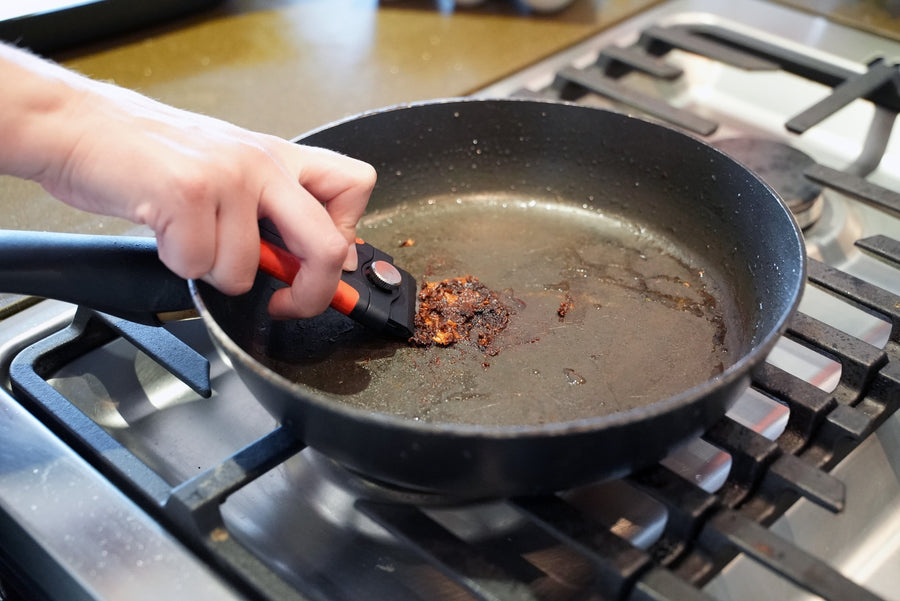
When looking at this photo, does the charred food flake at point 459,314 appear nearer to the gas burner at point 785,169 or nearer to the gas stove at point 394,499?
the gas stove at point 394,499

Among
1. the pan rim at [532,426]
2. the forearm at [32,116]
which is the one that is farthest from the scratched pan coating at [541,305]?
the forearm at [32,116]

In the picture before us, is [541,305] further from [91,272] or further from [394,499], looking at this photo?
[91,272]

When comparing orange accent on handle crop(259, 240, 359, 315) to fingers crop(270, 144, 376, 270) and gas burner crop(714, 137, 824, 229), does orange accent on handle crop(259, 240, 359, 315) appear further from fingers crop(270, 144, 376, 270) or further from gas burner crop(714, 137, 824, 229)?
gas burner crop(714, 137, 824, 229)

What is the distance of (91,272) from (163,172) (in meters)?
0.12

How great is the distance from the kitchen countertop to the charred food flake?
32cm

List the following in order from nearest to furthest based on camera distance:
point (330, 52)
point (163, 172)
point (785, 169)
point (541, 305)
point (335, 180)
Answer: point (163, 172)
point (335, 180)
point (541, 305)
point (785, 169)
point (330, 52)

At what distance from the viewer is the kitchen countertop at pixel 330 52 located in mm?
957

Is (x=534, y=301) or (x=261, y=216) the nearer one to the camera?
(x=261, y=216)

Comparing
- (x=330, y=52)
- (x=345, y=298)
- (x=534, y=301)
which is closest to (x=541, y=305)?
(x=534, y=301)

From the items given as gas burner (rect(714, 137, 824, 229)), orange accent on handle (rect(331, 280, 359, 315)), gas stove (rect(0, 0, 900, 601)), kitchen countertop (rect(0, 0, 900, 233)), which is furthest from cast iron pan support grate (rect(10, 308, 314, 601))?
gas burner (rect(714, 137, 824, 229))

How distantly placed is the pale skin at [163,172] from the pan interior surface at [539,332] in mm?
115

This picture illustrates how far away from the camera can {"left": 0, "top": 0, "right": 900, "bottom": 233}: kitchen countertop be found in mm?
957

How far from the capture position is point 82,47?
1.04 meters

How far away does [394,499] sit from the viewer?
552mm
